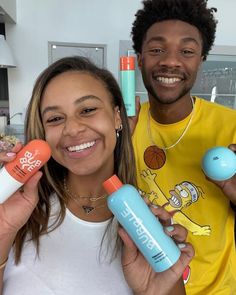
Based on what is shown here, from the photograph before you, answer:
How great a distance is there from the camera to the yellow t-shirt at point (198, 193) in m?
0.94

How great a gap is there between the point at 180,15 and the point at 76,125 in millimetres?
609

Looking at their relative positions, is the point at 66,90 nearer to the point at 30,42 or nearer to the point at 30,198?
the point at 30,198

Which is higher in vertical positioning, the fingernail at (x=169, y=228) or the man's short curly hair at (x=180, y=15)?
the man's short curly hair at (x=180, y=15)

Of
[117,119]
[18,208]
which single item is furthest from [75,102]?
[18,208]

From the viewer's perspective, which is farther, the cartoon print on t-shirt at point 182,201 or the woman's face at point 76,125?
the cartoon print on t-shirt at point 182,201

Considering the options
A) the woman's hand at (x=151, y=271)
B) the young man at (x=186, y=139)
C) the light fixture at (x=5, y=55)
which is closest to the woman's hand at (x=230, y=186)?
the young man at (x=186, y=139)

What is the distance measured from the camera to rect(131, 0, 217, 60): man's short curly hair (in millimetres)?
1064

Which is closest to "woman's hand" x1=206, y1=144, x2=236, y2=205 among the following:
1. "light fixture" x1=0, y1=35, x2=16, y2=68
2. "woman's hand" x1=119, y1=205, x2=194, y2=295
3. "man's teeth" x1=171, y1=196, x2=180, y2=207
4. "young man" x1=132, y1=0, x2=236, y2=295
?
"young man" x1=132, y1=0, x2=236, y2=295

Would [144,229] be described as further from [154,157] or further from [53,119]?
[154,157]

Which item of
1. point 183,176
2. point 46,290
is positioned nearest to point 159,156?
point 183,176

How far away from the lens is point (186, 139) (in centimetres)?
104

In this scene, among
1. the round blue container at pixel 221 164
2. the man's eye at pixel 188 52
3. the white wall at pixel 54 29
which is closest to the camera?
the round blue container at pixel 221 164

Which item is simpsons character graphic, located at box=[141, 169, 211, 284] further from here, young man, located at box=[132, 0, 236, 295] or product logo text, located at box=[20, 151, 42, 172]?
product logo text, located at box=[20, 151, 42, 172]

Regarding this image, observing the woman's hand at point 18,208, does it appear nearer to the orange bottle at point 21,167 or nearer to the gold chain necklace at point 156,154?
the orange bottle at point 21,167
